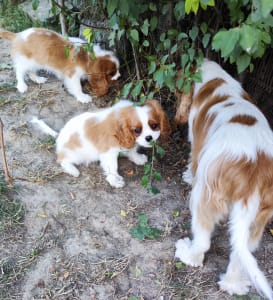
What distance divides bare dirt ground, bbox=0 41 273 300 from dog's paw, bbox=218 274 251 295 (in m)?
0.04

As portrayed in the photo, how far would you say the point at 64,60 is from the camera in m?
4.19

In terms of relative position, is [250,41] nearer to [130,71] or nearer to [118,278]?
[118,278]

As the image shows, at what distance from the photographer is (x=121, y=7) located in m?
2.81

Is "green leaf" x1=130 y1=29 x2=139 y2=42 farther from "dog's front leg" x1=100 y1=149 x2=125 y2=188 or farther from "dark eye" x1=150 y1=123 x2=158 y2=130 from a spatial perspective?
"dog's front leg" x1=100 y1=149 x2=125 y2=188

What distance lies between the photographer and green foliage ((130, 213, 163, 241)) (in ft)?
10.3

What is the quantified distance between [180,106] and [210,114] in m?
0.54

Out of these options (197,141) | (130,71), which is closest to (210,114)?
(197,141)

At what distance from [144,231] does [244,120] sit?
1111 millimetres

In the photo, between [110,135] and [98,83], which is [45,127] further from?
[110,135]

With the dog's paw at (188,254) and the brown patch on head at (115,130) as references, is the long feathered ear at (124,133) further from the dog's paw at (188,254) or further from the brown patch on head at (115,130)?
the dog's paw at (188,254)

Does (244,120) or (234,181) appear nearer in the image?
(234,181)

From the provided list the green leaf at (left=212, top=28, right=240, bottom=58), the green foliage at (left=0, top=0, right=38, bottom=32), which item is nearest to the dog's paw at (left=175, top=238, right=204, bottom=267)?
the green leaf at (left=212, top=28, right=240, bottom=58)

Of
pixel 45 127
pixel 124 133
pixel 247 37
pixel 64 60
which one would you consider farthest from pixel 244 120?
pixel 64 60

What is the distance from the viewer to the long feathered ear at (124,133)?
10.5ft
